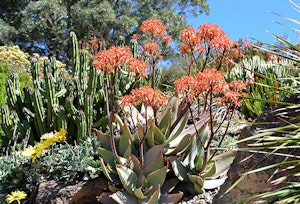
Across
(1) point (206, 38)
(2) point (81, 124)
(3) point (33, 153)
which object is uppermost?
(1) point (206, 38)

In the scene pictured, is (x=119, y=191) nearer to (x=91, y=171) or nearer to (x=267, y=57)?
(x=91, y=171)

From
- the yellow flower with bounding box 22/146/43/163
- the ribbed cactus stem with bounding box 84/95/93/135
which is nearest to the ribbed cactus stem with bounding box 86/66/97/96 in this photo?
the ribbed cactus stem with bounding box 84/95/93/135

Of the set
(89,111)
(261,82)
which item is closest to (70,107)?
(89,111)

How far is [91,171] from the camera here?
495 cm

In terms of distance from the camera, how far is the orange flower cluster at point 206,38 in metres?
4.35

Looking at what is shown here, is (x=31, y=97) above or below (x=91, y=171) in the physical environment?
above

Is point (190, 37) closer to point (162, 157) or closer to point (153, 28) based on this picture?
point (153, 28)

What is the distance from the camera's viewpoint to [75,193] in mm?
4926

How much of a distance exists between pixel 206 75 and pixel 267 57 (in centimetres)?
686

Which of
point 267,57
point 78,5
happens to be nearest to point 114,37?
point 78,5

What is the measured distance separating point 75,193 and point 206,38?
6.31ft

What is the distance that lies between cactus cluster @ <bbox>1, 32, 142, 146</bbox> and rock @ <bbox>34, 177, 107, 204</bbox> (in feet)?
4.23

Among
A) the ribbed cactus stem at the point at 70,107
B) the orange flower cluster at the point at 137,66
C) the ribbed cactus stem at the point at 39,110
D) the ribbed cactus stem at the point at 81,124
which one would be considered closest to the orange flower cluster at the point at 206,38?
the orange flower cluster at the point at 137,66

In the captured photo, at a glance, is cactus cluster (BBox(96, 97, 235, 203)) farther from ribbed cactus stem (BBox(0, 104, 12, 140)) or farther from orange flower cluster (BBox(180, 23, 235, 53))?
ribbed cactus stem (BBox(0, 104, 12, 140))
